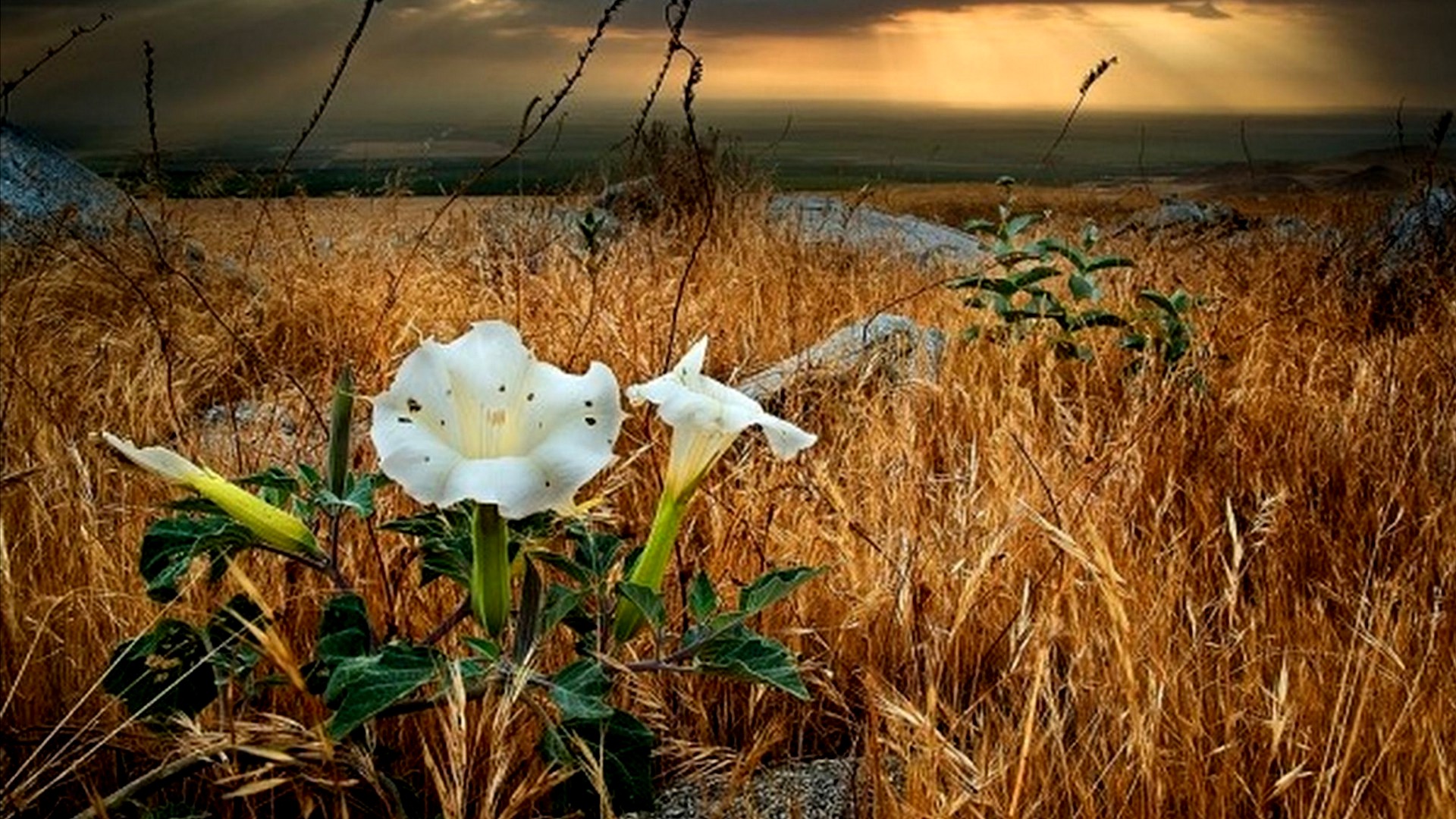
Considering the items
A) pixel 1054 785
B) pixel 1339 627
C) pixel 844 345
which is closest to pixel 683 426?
pixel 1054 785

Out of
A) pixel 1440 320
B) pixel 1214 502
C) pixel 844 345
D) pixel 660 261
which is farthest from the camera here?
pixel 660 261

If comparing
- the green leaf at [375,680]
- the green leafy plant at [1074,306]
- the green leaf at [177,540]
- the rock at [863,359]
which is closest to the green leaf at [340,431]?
the green leaf at [177,540]

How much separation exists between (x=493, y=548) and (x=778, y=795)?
0.64m

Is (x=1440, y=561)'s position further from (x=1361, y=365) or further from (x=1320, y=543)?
(x=1361, y=365)

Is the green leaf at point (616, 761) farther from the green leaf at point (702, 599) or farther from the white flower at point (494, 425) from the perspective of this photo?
the white flower at point (494, 425)

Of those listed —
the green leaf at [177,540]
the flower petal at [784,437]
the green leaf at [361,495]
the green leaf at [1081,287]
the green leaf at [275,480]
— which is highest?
the flower petal at [784,437]

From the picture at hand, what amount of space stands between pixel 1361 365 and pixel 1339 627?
147 centimetres

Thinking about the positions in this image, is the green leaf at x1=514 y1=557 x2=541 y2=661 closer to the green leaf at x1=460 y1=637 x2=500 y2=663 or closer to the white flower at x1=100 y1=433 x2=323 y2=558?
the green leaf at x1=460 y1=637 x2=500 y2=663

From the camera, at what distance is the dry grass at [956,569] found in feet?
5.79

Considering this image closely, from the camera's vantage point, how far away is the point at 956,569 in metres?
1.96

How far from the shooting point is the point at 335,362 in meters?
5.04

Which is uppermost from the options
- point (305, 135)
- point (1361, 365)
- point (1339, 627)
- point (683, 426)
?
point (305, 135)

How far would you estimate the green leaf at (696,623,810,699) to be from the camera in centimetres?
144

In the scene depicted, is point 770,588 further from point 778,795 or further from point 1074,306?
point 1074,306
